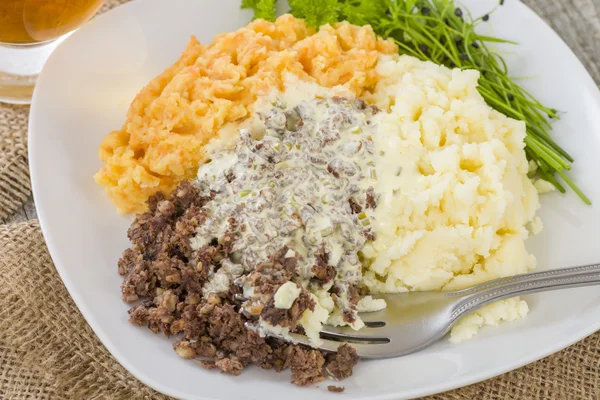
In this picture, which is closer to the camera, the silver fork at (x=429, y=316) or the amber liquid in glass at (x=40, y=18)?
the silver fork at (x=429, y=316)

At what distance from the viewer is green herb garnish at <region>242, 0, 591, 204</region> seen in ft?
14.2

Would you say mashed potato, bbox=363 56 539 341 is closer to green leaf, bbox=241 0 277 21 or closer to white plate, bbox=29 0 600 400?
white plate, bbox=29 0 600 400

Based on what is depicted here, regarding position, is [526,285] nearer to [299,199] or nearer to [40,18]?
[299,199]

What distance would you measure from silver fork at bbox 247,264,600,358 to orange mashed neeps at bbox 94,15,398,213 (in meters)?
1.33

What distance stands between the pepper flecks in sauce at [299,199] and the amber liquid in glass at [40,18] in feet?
4.84

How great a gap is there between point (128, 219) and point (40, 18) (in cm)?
148

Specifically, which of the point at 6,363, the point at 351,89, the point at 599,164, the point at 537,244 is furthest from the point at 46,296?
the point at 599,164

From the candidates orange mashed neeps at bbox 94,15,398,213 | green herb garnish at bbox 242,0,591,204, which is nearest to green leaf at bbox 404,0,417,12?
green herb garnish at bbox 242,0,591,204

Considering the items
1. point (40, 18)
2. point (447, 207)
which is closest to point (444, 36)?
point (447, 207)

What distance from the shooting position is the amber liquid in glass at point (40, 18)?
4.05 m

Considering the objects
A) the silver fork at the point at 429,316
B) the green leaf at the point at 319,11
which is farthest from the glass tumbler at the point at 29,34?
the silver fork at the point at 429,316

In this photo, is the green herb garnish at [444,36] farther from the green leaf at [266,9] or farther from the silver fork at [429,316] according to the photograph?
the silver fork at [429,316]

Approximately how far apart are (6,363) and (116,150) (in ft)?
4.52

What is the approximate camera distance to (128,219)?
3.94 meters
